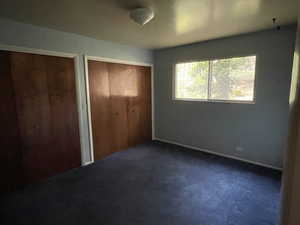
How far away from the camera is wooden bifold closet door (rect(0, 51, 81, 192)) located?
231 centimetres

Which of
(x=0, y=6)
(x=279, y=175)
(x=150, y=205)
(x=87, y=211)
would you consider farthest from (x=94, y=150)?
(x=279, y=175)

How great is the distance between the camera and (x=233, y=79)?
3.17 meters

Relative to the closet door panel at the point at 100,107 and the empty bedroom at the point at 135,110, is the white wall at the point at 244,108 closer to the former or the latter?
the empty bedroom at the point at 135,110

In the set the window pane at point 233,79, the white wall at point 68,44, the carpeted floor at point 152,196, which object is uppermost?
the white wall at point 68,44

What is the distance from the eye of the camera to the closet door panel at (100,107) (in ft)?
10.6

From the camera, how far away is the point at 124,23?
7.94ft

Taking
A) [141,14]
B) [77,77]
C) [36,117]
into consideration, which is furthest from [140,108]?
[141,14]

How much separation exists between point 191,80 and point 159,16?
192cm

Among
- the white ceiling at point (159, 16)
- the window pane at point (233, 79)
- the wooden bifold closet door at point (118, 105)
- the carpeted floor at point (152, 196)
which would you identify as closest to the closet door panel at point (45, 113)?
the carpeted floor at point (152, 196)

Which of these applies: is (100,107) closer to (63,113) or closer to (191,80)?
(63,113)

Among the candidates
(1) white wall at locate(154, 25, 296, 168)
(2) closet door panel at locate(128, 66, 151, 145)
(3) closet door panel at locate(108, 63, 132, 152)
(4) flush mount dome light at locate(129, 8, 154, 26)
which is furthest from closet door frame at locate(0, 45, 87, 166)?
(1) white wall at locate(154, 25, 296, 168)

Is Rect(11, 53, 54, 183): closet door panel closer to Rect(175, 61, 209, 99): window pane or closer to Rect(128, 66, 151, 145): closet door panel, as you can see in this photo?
Rect(128, 66, 151, 145): closet door panel

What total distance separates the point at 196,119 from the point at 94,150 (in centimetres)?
231

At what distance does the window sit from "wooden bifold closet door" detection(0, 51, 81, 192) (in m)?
2.41
